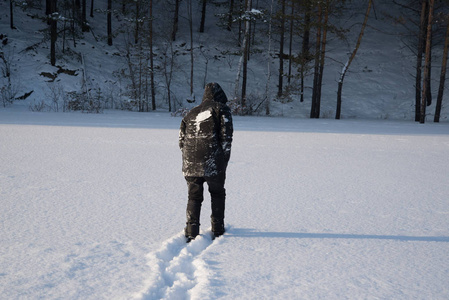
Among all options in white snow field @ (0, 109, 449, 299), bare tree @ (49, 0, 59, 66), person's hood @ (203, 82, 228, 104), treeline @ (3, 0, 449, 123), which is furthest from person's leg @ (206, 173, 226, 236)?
bare tree @ (49, 0, 59, 66)

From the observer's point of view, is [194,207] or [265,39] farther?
[265,39]

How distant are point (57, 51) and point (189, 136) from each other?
2669 cm

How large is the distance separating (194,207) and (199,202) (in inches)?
2.9

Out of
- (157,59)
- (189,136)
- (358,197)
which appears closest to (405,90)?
(157,59)

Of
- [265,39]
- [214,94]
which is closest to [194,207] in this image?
[214,94]

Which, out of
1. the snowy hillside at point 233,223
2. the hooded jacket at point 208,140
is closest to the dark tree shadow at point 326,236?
the snowy hillside at point 233,223

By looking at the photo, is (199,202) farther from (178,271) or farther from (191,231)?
(178,271)

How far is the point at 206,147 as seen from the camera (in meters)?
3.35

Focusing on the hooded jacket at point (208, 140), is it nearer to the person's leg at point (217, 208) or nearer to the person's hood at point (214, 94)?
the person's hood at point (214, 94)

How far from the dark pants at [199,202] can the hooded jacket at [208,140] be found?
8cm

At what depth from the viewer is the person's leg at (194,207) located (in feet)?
11.1

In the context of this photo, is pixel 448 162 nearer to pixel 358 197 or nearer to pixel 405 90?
pixel 358 197

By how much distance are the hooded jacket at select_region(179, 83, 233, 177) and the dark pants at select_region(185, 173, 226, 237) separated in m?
0.08

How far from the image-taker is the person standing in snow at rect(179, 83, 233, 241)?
333 centimetres
